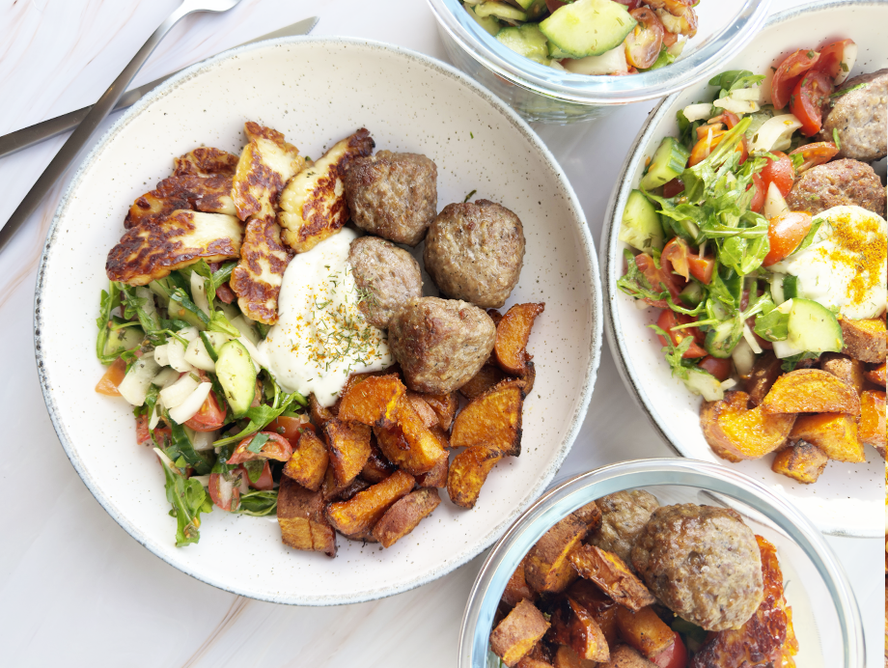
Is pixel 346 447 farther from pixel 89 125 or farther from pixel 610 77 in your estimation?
pixel 89 125

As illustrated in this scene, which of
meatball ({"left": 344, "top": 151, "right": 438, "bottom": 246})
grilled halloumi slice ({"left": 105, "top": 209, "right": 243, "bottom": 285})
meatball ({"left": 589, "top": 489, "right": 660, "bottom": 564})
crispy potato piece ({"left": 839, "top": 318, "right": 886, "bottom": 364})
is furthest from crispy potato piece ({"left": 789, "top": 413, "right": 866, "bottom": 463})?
grilled halloumi slice ({"left": 105, "top": 209, "right": 243, "bottom": 285})

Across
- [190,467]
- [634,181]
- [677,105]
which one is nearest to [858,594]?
[634,181]

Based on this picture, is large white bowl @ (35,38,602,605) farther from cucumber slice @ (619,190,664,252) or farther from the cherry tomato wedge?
the cherry tomato wedge

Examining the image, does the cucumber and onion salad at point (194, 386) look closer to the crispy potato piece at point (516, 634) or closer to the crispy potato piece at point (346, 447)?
the crispy potato piece at point (346, 447)

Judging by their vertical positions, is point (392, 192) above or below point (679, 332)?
above

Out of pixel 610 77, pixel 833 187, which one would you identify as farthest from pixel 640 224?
pixel 833 187

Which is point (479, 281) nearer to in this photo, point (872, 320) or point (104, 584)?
point (872, 320)

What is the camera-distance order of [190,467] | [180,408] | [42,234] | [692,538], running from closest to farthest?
[692,538]
[180,408]
[190,467]
[42,234]
